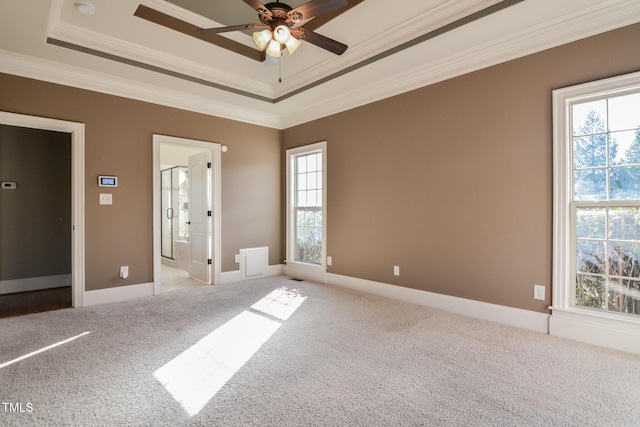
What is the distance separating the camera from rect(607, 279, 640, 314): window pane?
8.57 ft

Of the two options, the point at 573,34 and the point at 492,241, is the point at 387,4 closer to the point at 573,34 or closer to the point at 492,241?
the point at 573,34

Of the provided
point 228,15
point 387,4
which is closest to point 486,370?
point 387,4

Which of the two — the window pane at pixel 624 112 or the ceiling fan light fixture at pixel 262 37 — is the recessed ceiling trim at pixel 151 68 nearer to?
the ceiling fan light fixture at pixel 262 37

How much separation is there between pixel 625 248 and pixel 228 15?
4137 millimetres

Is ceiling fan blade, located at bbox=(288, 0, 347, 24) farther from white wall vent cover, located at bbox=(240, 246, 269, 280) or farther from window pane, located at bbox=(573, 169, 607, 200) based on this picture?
white wall vent cover, located at bbox=(240, 246, 269, 280)

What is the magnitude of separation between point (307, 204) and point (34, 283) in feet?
14.3

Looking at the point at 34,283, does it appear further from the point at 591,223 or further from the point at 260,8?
the point at 591,223

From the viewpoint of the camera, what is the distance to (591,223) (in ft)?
9.25

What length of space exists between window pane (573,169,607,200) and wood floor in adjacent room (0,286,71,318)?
5.64 meters

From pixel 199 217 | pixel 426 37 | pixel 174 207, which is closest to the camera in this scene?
pixel 426 37

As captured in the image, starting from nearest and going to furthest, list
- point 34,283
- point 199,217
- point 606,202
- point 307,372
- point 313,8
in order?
point 307,372 < point 313,8 < point 606,202 < point 34,283 < point 199,217

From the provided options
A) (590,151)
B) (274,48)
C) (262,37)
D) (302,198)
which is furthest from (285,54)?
(590,151)

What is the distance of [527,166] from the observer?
121 inches

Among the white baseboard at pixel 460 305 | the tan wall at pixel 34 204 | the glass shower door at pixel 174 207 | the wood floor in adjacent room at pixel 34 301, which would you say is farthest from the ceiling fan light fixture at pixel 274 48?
the glass shower door at pixel 174 207
